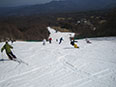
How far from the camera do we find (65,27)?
8712 cm

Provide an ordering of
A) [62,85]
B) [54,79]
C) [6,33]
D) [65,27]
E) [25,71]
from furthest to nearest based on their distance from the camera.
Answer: [65,27] → [6,33] → [25,71] → [54,79] → [62,85]

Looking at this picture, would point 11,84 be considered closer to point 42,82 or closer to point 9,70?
point 42,82

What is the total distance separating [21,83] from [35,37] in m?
60.1

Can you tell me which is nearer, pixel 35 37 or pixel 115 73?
pixel 115 73

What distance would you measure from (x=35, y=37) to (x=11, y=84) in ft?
197

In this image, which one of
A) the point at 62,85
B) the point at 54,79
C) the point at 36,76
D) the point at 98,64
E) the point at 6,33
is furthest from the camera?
the point at 6,33

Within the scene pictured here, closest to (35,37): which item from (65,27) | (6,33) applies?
(6,33)

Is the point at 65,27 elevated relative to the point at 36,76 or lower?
lower

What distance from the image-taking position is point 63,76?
705 cm

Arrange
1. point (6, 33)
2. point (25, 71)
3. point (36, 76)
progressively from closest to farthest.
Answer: point (36, 76) < point (25, 71) < point (6, 33)

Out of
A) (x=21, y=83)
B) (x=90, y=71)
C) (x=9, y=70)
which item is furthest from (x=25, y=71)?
(x=90, y=71)

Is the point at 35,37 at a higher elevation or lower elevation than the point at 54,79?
lower

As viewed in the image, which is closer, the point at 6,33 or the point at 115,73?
the point at 115,73

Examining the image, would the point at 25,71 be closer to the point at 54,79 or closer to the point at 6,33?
the point at 54,79
